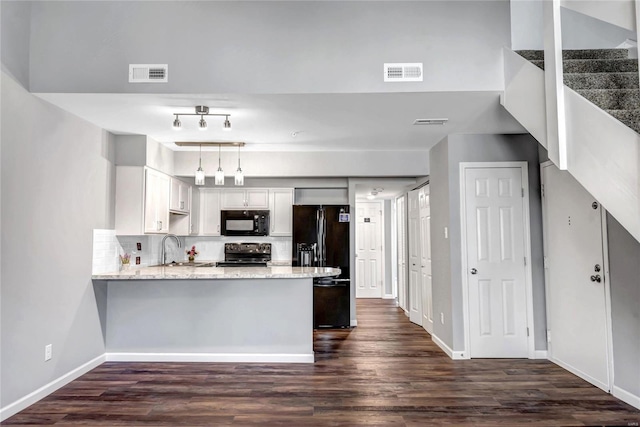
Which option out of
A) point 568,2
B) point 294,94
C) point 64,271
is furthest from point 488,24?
point 64,271

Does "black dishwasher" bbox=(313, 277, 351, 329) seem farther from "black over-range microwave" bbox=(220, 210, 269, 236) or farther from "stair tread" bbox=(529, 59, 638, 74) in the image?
"stair tread" bbox=(529, 59, 638, 74)

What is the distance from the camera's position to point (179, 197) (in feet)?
18.4

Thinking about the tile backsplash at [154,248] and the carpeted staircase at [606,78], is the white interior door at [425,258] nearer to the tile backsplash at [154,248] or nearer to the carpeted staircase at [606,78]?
the tile backsplash at [154,248]

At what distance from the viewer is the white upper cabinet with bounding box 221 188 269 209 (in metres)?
6.12

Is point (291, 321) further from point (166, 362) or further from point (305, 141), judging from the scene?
point (305, 141)

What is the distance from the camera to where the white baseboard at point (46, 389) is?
287 centimetres

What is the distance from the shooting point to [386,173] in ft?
17.7

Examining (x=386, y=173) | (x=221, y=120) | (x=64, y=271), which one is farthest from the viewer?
(x=386, y=173)

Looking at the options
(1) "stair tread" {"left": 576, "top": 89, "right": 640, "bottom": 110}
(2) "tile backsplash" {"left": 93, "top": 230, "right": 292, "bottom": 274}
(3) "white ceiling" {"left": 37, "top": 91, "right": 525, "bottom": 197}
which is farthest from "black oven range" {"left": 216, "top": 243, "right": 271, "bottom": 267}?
(1) "stair tread" {"left": 576, "top": 89, "right": 640, "bottom": 110}

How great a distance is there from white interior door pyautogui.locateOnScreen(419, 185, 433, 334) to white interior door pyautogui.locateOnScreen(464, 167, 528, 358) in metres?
0.99

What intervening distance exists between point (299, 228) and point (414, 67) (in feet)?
10.6

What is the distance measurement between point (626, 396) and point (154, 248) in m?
5.34

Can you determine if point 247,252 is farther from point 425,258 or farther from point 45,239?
point 45,239

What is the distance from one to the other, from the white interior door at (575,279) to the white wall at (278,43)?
1.51 metres
